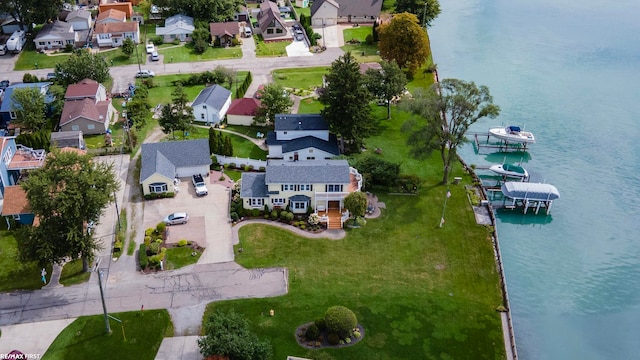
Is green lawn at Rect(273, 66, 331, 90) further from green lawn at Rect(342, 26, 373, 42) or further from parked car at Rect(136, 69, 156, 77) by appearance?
parked car at Rect(136, 69, 156, 77)

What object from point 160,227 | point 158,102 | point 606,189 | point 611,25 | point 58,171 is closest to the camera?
point 58,171

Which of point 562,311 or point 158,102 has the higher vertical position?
point 158,102

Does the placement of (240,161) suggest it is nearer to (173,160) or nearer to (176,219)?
(173,160)

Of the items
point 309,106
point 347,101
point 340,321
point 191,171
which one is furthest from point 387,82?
point 340,321

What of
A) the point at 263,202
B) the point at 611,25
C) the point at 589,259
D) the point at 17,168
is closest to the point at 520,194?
the point at 589,259

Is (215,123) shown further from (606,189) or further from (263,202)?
(606,189)

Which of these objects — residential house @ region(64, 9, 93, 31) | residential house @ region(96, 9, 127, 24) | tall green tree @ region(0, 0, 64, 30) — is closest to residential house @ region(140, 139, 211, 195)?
residential house @ region(96, 9, 127, 24)
